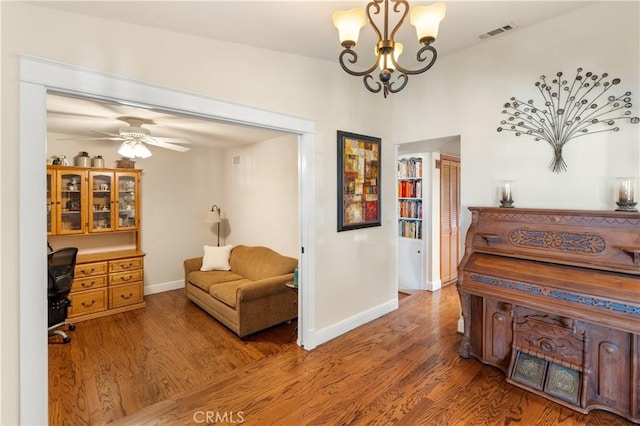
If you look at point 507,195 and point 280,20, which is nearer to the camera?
point 280,20

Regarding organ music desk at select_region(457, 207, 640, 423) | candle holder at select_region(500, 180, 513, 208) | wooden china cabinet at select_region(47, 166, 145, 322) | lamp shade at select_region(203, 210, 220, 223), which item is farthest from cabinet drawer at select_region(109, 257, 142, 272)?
candle holder at select_region(500, 180, 513, 208)

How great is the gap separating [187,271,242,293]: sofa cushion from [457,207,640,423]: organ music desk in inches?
115

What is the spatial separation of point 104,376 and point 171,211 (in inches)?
115

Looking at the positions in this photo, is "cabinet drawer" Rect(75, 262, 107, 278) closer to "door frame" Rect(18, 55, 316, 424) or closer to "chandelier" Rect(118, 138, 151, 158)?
"chandelier" Rect(118, 138, 151, 158)

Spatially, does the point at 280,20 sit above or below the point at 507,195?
above

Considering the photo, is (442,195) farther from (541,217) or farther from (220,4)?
(220,4)

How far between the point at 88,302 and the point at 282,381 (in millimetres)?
2995

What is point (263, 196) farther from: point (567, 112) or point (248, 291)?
point (567, 112)

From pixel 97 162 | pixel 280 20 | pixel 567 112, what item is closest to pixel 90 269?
pixel 97 162

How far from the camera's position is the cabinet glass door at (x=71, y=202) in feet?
12.8

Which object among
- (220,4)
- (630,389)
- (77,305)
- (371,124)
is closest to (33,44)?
(220,4)

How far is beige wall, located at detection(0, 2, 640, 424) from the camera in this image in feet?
5.16

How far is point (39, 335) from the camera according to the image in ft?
5.39

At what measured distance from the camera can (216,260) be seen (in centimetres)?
454
